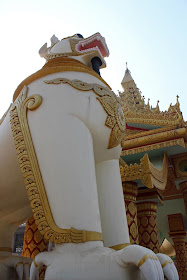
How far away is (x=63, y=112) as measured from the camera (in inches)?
58.1

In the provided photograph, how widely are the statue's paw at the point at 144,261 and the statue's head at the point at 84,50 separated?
143 cm

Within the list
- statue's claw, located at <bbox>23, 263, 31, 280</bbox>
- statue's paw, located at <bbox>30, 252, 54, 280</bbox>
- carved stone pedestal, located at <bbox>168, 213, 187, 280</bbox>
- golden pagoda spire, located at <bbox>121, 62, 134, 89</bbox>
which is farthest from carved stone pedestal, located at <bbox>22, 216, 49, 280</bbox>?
golden pagoda spire, located at <bbox>121, 62, 134, 89</bbox>

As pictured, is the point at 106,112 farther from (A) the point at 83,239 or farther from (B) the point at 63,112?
(A) the point at 83,239

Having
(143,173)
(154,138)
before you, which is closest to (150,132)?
(154,138)

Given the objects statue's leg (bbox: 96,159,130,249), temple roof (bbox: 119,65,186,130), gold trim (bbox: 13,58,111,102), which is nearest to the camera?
statue's leg (bbox: 96,159,130,249)

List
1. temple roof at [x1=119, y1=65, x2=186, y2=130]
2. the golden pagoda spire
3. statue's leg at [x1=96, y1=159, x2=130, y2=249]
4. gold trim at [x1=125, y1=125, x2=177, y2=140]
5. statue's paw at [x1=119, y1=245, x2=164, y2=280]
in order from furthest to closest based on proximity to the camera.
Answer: the golden pagoda spire < temple roof at [x1=119, y1=65, x2=186, y2=130] < gold trim at [x1=125, y1=125, x2=177, y2=140] < statue's leg at [x1=96, y1=159, x2=130, y2=249] < statue's paw at [x1=119, y1=245, x2=164, y2=280]

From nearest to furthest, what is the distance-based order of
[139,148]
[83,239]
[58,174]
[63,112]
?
[83,239] → [58,174] → [63,112] → [139,148]

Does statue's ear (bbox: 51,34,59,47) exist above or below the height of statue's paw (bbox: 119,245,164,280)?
above

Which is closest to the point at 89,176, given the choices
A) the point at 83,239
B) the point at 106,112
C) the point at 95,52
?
the point at 83,239

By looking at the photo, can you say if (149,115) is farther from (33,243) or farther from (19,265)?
(19,265)

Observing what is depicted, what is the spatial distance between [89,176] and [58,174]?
0.51 feet

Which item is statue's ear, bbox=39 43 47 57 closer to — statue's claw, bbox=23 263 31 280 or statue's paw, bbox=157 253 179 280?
statue's claw, bbox=23 263 31 280

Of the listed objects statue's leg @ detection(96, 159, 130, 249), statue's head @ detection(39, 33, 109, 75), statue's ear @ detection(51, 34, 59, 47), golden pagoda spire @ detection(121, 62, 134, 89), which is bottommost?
statue's leg @ detection(96, 159, 130, 249)

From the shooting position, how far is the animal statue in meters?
1.10
